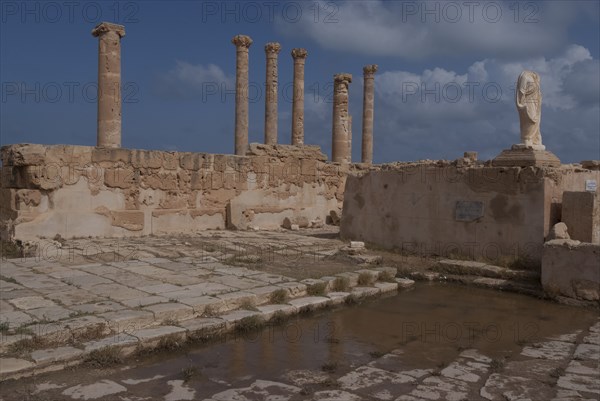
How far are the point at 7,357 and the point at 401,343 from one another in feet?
11.5

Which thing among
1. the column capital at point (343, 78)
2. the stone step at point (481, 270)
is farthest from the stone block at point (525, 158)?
the column capital at point (343, 78)

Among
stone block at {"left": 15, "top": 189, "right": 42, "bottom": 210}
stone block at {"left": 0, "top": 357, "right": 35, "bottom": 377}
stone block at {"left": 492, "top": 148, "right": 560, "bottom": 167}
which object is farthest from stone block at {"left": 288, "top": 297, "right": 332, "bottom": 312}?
stone block at {"left": 15, "top": 189, "right": 42, "bottom": 210}

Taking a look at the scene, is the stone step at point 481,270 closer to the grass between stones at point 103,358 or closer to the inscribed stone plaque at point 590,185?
the inscribed stone plaque at point 590,185

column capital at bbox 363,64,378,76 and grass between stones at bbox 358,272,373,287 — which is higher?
column capital at bbox 363,64,378,76

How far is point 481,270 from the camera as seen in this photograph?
27.1 feet

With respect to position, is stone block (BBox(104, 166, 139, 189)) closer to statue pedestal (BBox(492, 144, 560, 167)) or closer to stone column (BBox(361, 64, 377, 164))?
statue pedestal (BBox(492, 144, 560, 167))

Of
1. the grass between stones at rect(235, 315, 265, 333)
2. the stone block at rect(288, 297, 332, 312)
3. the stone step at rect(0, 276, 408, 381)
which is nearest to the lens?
the stone step at rect(0, 276, 408, 381)

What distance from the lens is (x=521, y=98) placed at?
942 centimetres

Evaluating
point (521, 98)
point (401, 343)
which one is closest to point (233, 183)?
point (521, 98)

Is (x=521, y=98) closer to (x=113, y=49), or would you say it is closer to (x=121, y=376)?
(x=121, y=376)

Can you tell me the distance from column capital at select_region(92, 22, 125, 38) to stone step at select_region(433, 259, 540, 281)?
9.96 meters

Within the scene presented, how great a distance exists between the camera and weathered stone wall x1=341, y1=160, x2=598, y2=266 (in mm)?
8320

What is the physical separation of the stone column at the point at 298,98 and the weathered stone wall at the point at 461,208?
10882mm

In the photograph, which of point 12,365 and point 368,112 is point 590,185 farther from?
point 368,112
